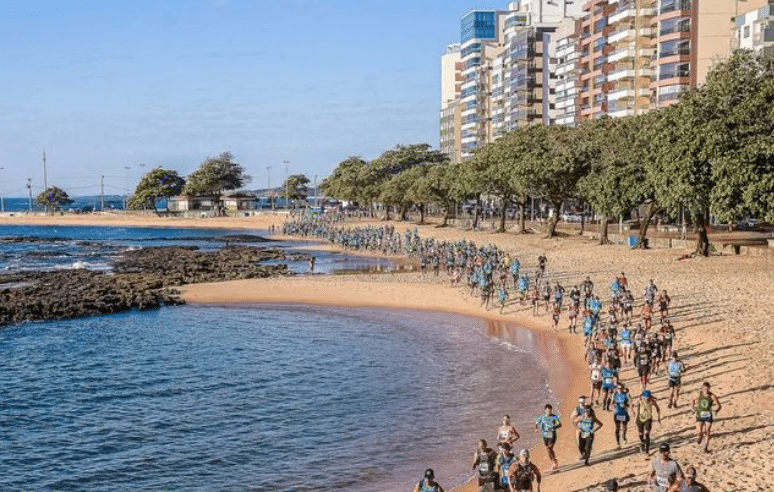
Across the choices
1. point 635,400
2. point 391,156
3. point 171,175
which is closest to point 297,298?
point 635,400

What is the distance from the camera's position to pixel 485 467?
17.0m

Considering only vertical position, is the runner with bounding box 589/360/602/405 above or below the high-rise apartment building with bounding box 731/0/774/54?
below

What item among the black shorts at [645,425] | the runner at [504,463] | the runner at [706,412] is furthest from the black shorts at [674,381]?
the runner at [504,463]

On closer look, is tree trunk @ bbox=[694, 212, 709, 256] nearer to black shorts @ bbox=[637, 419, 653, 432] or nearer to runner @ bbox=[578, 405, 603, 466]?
black shorts @ bbox=[637, 419, 653, 432]

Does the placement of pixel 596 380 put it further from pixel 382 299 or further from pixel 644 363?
pixel 382 299

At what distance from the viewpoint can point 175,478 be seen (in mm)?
20109

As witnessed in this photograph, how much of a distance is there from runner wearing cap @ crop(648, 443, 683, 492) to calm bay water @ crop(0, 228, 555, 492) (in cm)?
526

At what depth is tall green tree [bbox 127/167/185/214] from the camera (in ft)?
572

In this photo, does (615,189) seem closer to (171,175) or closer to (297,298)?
(297,298)

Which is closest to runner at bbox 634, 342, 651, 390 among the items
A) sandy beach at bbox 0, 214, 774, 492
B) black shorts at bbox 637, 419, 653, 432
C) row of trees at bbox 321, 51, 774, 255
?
sandy beach at bbox 0, 214, 774, 492

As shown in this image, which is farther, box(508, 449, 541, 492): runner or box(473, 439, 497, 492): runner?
box(473, 439, 497, 492): runner

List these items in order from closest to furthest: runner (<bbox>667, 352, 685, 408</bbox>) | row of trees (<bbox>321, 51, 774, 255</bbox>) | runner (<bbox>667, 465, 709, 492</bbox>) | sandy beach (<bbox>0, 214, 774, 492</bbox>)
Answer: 1. runner (<bbox>667, 465, 709, 492</bbox>)
2. sandy beach (<bbox>0, 214, 774, 492</bbox>)
3. runner (<bbox>667, 352, 685, 408</bbox>)
4. row of trees (<bbox>321, 51, 774, 255</bbox>)

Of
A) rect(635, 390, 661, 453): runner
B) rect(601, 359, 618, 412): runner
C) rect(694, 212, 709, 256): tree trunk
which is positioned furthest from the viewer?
rect(694, 212, 709, 256): tree trunk

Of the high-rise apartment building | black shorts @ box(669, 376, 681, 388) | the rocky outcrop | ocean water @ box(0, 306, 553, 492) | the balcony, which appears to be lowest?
ocean water @ box(0, 306, 553, 492)
